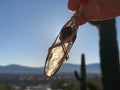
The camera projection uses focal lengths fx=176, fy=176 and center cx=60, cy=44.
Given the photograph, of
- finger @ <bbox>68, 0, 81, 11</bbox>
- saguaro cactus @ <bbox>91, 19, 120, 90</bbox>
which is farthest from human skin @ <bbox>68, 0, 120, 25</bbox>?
saguaro cactus @ <bbox>91, 19, 120, 90</bbox>

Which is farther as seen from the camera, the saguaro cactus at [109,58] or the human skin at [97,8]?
the saguaro cactus at [109,58]

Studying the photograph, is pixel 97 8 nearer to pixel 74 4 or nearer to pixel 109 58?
pixel 74 4

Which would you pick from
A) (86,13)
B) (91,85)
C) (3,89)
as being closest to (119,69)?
(91,85)

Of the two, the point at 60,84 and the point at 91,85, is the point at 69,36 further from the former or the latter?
the point at 60,84

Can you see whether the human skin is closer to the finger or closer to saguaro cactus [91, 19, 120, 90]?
the finger

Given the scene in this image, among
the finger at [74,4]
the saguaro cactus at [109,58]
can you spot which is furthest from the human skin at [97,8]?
the saguaro cactus at [109,58]

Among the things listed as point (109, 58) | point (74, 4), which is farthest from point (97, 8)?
point (109, 58)

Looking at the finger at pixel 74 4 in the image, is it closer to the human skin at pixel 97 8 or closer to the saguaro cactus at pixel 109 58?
the human skin at pixel 97 8
